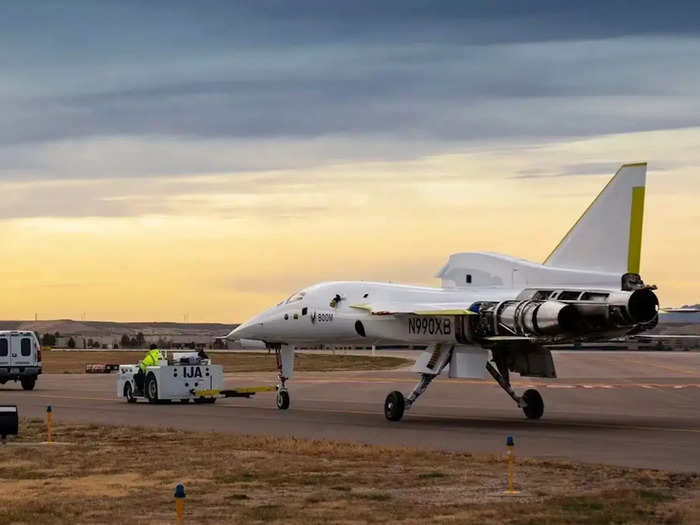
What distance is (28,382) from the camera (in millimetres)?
52281

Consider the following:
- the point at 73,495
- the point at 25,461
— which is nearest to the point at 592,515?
the point at 73,495

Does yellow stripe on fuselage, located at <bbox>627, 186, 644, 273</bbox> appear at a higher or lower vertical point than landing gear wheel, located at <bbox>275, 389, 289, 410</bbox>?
higher

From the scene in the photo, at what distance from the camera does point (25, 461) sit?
22938mm

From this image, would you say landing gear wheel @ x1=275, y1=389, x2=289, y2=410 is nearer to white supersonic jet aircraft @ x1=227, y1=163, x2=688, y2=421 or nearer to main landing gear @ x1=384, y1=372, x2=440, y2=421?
white supersonic jet aircraft @ x1=227, y1=163, x2=688, y2=421

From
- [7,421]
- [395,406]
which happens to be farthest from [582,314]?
[7,421]

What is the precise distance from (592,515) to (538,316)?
13.4m

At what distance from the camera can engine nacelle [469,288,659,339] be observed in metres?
28.4

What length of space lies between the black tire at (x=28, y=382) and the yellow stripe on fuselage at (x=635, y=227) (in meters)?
29.8

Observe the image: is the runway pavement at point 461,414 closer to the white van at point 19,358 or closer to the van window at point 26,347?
the white van at point 19,358

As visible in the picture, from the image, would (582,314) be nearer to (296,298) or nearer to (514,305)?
(514,305)

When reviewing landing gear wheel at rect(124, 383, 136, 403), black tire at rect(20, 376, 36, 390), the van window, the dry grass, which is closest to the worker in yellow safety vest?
landing gear wheel at rect(124, 383, 136, 403)

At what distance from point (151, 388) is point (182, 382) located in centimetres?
103

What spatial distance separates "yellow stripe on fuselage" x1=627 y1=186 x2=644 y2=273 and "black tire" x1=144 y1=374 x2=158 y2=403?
1783cm

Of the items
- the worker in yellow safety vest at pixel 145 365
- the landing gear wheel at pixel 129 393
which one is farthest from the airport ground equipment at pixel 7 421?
the landing gear wheel at pixel 129 393
